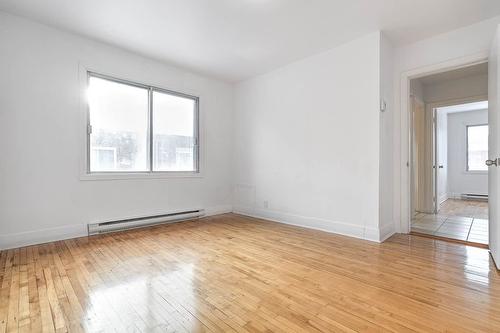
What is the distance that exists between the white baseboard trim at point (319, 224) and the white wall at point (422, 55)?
0.66m

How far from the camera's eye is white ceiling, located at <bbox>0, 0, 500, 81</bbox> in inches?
103

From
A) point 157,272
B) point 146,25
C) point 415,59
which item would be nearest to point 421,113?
point 415,59

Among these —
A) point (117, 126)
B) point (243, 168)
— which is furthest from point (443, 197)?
point (117, 126)

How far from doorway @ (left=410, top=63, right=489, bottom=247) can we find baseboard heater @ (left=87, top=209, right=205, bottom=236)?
3.63 m

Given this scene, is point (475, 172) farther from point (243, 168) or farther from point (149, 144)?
point (149, 144)

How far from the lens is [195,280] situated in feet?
6.73

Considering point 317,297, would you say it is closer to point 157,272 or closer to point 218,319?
point 218,319

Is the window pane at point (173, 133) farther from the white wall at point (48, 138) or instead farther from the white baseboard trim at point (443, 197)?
the white baseboard trim at point (443, 197)

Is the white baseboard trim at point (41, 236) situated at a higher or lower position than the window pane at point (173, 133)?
lower

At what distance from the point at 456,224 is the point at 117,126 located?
5.60m

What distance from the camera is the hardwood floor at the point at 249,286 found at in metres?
1.49

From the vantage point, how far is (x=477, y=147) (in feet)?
22.9

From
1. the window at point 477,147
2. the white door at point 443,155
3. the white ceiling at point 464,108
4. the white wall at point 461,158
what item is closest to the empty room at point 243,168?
the white door at point 443,155

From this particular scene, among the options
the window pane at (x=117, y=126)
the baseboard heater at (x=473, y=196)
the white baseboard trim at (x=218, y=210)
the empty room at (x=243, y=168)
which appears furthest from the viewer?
the baseboard heater at (x=473, y=196)
